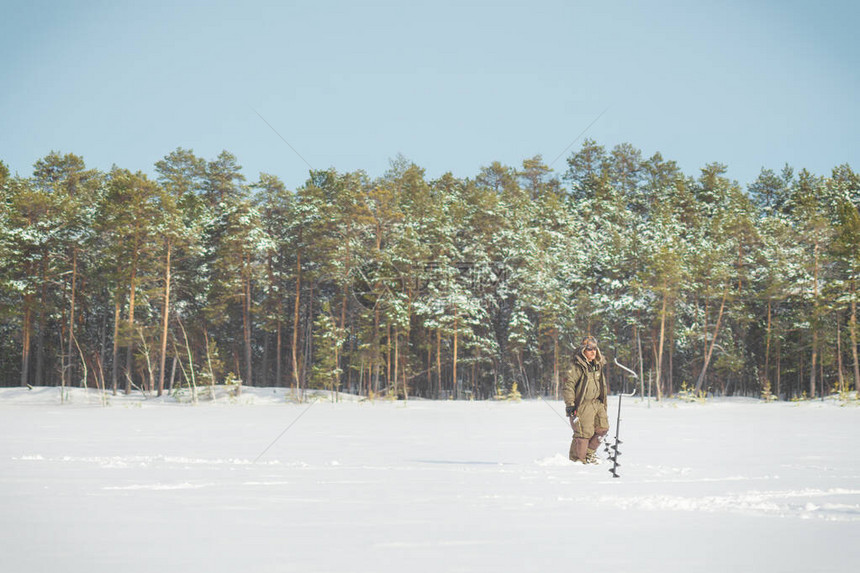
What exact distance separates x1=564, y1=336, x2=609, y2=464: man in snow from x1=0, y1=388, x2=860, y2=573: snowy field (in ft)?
1.90

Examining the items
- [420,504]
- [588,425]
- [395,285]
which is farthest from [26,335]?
[420,504]

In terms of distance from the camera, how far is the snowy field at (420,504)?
5.19 m

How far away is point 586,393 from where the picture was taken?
385 inches

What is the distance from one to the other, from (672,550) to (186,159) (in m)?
51.5

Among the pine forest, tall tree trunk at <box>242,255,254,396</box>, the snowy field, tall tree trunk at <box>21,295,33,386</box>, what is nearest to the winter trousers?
the snowy field

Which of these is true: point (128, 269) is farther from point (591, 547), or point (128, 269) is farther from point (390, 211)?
point (591, 547)

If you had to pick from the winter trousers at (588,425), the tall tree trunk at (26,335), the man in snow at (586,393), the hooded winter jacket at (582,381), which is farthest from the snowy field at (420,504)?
the tall tree trunk at (26,335)

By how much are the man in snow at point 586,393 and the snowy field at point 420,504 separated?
0.58m

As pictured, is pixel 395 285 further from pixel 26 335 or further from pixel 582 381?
pixel 582 381

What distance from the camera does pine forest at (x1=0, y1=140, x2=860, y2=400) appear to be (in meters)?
37.5

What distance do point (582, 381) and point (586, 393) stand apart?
0.16 meters

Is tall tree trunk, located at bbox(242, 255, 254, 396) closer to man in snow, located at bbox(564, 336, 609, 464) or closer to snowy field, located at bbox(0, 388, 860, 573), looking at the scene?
snowy field, located at bbox(0, 388, 860, 573)

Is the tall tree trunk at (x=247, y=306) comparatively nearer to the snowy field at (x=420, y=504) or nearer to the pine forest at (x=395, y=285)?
the pine forest at (x=395, y=285)

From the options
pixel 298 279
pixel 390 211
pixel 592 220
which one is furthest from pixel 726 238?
pixel 298 279
